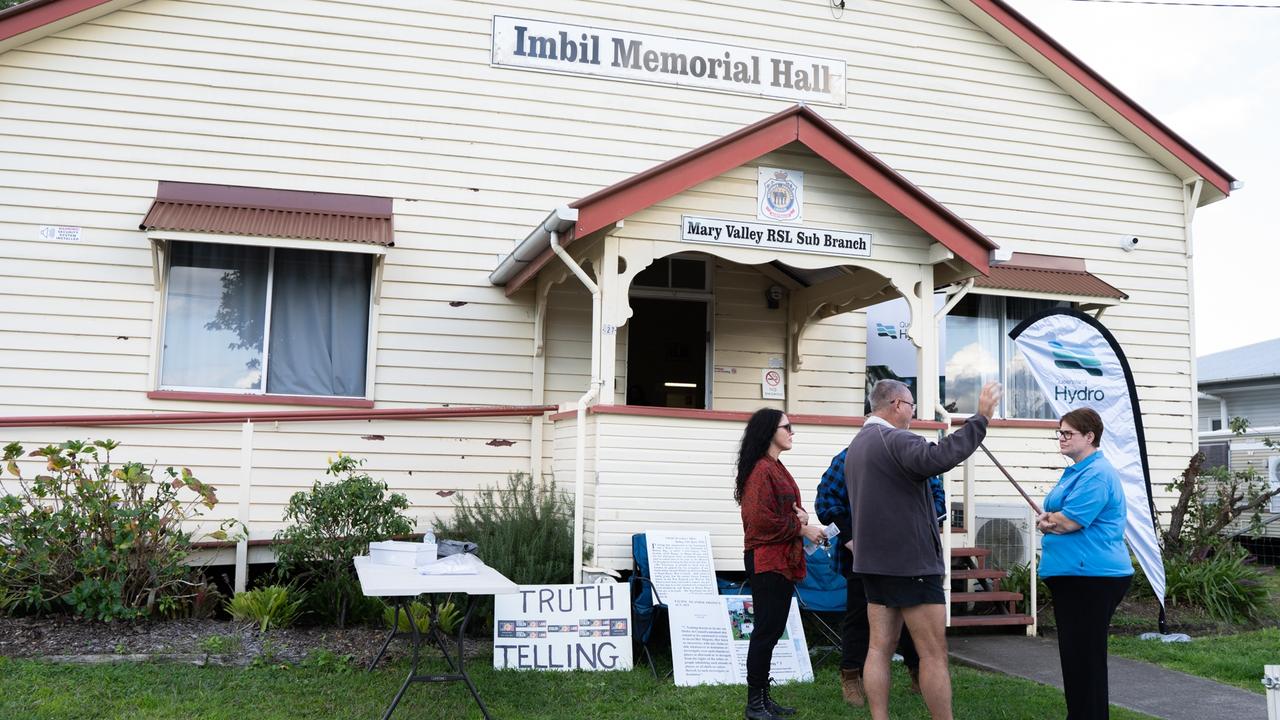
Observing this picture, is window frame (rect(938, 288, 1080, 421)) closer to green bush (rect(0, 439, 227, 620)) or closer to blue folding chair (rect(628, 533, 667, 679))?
blue folding chair (rect(628, 533, 667, 679))

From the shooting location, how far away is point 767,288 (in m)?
11.5

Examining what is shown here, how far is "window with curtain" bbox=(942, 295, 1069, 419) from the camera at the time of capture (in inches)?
475

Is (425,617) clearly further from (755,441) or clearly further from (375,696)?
(755,441)

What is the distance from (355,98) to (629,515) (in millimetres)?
5163

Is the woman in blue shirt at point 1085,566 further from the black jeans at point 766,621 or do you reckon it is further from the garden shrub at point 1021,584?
the garden shrub at point 1021,584

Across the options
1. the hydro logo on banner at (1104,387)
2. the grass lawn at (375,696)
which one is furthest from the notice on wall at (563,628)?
the hydro logo on banner at (1104,387)

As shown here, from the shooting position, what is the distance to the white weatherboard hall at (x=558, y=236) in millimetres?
8641

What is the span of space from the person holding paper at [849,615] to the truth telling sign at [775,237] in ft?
7.38

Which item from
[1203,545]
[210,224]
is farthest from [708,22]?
[1203,545]

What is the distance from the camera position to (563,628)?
755 cm

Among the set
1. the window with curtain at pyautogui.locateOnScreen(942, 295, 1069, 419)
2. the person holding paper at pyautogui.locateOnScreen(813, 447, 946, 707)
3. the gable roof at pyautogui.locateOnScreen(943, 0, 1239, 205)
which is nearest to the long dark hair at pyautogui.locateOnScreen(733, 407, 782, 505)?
the person holding paper at pyautogui.locateOnScreen(813, 447, 946, 707)

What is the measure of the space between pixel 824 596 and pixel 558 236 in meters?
3.52

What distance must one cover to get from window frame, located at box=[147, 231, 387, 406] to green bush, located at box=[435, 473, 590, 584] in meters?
1.86

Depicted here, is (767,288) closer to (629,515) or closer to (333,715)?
(629,515)
